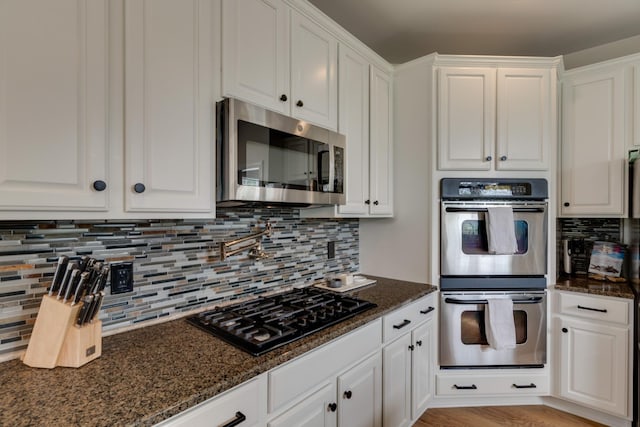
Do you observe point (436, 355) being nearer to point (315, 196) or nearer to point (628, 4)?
point (315, 196)

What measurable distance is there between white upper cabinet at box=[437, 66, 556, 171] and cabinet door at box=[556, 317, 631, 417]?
3.62 feet

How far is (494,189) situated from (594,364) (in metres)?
1.28

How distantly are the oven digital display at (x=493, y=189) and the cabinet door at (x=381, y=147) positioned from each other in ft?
1.59

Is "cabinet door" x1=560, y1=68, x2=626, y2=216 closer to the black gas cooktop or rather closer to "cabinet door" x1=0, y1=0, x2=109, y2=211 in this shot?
the black gas cooktop

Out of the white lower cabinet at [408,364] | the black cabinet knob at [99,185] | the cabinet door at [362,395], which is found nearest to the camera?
the black cabinet knob at [99,185]

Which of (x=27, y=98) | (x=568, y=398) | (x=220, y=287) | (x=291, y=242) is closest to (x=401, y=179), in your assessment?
(x=291, y=242)

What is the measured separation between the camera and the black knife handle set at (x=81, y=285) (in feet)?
3.23

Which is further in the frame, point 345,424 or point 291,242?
point 291,242

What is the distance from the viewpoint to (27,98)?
84 cm

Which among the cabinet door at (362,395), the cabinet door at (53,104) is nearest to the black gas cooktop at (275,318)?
the cabinet door at (362,395)

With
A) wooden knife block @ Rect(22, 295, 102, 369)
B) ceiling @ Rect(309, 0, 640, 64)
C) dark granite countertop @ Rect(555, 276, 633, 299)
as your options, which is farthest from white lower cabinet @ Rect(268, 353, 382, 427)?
ceiling @ Rect(309, 0, 640, 64)

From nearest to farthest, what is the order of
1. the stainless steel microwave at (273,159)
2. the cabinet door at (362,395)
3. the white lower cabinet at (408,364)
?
the stainless steel microwave at (273,159), the cabinet door at (362,395), the white lower cabinet at (408,364)

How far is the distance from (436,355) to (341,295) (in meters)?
0.88

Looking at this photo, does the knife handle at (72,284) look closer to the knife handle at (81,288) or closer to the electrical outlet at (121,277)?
the knife handle at (81,288)
